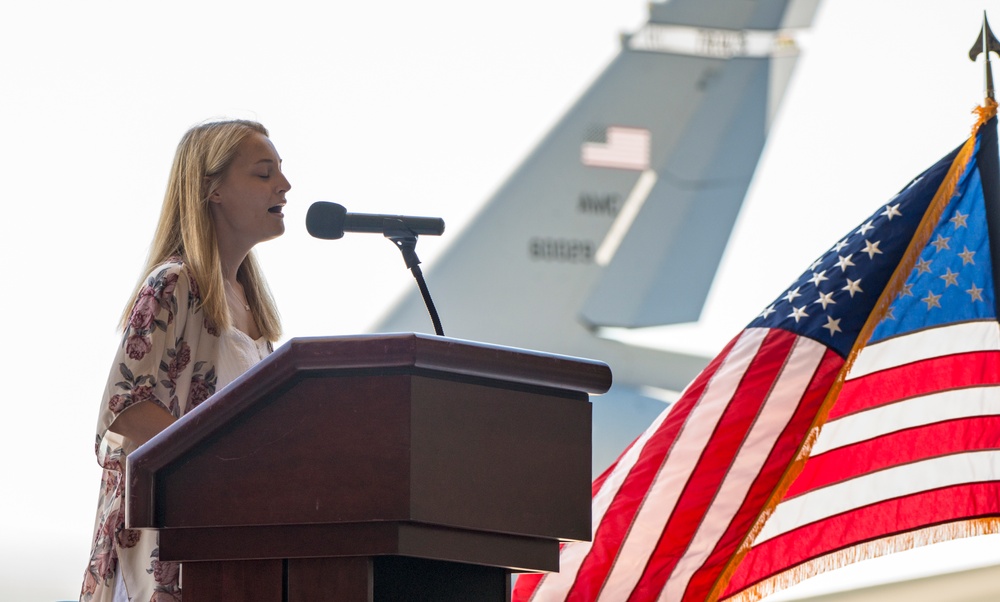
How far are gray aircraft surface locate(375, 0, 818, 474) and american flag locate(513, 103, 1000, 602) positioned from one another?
2.37 metres

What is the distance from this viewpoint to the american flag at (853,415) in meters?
2.60

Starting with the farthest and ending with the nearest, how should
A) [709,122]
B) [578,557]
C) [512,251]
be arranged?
[709,122]
[512,251]
[578,557]

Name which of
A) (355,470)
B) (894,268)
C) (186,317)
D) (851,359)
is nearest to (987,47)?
(894,268)

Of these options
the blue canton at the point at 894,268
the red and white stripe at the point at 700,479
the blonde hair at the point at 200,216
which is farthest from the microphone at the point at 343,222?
Answer: the blue canton at the point at 894,268

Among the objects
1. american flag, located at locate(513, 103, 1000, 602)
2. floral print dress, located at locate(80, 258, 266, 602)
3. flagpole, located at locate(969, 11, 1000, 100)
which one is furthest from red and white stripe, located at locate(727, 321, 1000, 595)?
floral print dress, located at locate(80, 258, 266, 602)

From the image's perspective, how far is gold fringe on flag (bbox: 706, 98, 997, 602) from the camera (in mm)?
2555

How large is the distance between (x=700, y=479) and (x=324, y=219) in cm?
137

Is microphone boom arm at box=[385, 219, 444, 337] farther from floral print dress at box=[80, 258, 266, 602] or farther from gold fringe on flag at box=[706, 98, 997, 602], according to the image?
gold fringe on flag at box=[706, 98, 997, 602]

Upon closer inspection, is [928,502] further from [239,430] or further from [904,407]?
[239,430]

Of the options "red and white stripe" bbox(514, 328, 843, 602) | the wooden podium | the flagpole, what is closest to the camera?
the wooden podium

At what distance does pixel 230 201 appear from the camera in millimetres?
1682

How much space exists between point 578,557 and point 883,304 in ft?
2.83

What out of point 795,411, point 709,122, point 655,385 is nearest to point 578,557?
point 795,411

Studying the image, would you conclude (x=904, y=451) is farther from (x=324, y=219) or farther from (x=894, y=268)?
(x=324, y=219)
